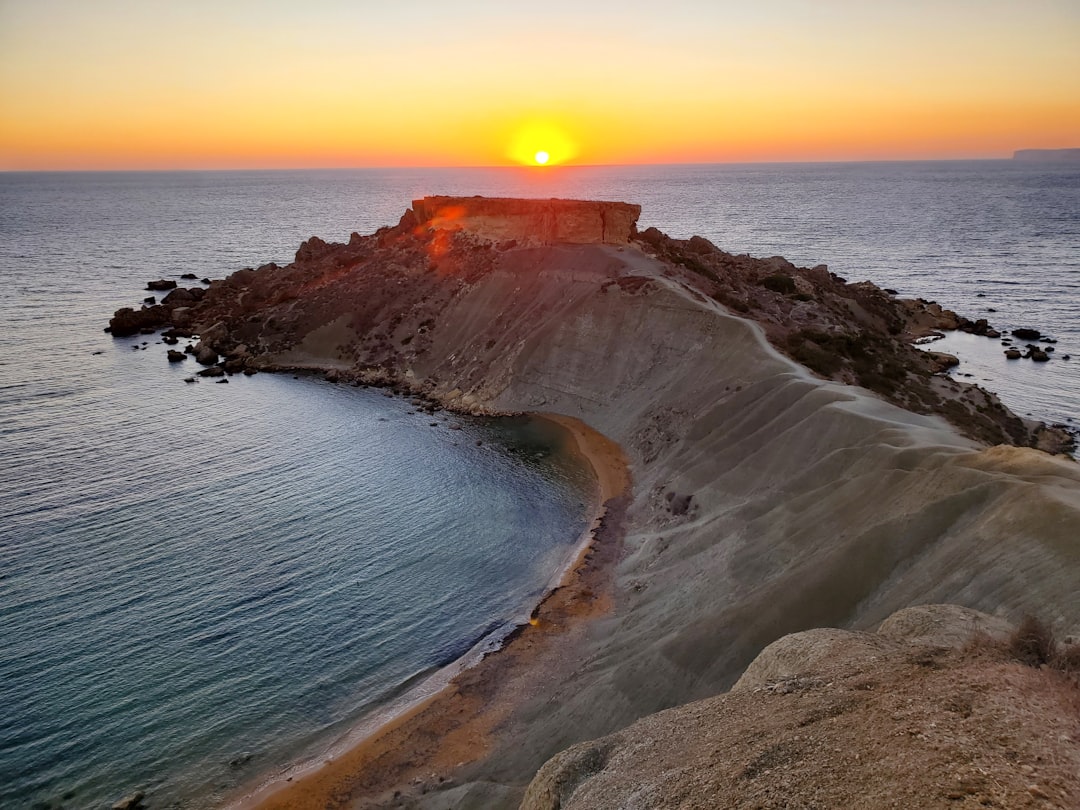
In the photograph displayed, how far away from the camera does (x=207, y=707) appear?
24.1 m

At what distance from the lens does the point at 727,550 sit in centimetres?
2820

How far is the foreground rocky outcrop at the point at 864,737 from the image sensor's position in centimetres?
1074

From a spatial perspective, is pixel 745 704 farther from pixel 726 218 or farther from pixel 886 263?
pixel 726 218

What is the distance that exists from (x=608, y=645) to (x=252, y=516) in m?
20.0

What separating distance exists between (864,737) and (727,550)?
1597 cm

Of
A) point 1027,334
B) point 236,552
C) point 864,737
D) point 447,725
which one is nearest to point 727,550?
point 447,725

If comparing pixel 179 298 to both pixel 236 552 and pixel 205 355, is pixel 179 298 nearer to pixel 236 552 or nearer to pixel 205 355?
pixel 205 355

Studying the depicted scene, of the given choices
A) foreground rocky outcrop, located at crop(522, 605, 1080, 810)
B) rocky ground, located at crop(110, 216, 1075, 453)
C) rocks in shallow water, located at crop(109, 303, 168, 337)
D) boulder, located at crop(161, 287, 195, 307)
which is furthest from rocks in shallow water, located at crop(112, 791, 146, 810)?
boulder, located at crop(161, 287, 195, 307)

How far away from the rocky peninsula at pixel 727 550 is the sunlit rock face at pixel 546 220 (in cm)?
37

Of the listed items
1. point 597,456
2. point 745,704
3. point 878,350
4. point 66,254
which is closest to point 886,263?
point 878,350

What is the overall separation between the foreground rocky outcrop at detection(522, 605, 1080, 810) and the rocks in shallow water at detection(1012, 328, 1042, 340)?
6412 cm

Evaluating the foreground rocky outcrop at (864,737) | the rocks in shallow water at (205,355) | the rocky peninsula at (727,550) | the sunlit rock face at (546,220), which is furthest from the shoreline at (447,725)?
the rocks in shallow water at (205,355)

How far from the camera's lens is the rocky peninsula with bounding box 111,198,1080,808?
42.7 feet

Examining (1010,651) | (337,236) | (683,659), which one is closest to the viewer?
(1010,651)
